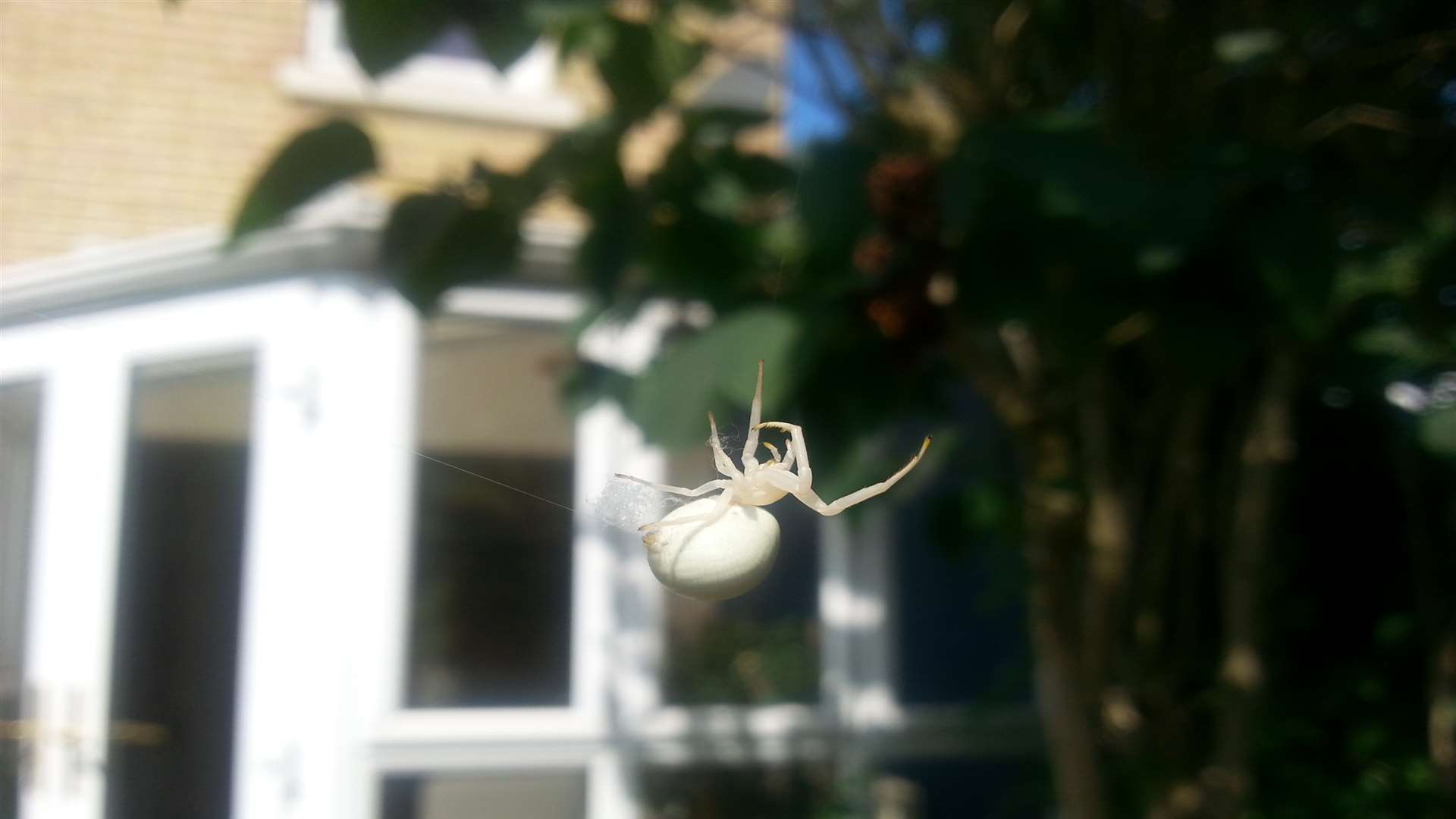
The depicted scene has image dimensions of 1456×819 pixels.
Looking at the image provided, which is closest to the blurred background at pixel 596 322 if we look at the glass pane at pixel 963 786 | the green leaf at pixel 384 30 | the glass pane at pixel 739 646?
the green leaf at pixel 384 30

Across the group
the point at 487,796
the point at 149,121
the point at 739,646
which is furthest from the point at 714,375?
the point at 739,646

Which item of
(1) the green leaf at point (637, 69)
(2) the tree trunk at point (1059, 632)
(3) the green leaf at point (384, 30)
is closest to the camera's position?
(3) the green leaf at point (384, 30)

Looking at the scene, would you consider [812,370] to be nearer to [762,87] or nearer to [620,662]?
[762,87]

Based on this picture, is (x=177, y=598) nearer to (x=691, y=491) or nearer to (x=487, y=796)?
(x=691, y=491)

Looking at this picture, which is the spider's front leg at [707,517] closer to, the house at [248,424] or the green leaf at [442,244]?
the house at [248,424]

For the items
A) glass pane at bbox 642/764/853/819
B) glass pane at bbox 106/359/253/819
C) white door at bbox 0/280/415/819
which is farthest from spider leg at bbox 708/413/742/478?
glass pane at bbox 642/764/853/819

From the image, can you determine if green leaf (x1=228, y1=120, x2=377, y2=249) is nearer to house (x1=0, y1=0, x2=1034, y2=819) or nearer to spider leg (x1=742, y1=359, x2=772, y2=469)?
house (x1=0, y1=0, x2=1034, y2=819)

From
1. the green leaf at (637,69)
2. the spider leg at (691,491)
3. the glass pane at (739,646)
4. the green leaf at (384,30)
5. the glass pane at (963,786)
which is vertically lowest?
the glass pane at (963,786)
